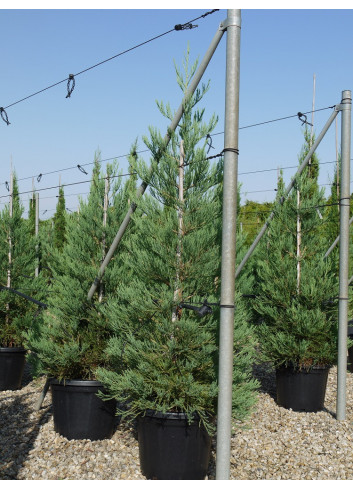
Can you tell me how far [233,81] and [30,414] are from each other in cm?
522

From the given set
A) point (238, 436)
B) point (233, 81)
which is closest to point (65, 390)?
point (238, 436)

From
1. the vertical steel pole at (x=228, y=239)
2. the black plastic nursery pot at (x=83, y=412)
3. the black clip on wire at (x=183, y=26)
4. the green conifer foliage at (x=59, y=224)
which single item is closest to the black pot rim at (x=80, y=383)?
the black plastic nursery pot at (x=83, y=412)

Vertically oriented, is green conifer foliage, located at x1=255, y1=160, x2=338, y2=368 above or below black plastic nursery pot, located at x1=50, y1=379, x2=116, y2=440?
above

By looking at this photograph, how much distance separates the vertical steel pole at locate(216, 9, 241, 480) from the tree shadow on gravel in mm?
2330

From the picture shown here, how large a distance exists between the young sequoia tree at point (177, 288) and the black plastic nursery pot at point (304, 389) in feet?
9.46

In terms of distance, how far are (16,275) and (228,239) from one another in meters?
6.58

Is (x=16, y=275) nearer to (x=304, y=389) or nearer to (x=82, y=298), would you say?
(x=82, y=298)

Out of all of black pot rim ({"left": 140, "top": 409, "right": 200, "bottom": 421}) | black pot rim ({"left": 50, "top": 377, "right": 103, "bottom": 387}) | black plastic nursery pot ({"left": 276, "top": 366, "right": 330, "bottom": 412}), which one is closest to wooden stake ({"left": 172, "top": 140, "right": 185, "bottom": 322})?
black pot rim ({"left": 140, "top": 409, "right": 200, "bottom": 421})

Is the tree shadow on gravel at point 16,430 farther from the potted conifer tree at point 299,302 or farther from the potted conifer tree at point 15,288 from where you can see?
the potted conifer tree at point 299,302

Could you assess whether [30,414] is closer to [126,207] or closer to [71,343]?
[71,343]

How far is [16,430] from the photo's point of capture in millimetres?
6180

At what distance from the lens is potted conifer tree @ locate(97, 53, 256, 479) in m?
4.64

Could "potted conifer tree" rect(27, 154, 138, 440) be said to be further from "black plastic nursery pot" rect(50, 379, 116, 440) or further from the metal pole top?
the metal pole top

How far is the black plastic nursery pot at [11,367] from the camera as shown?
8594mm
